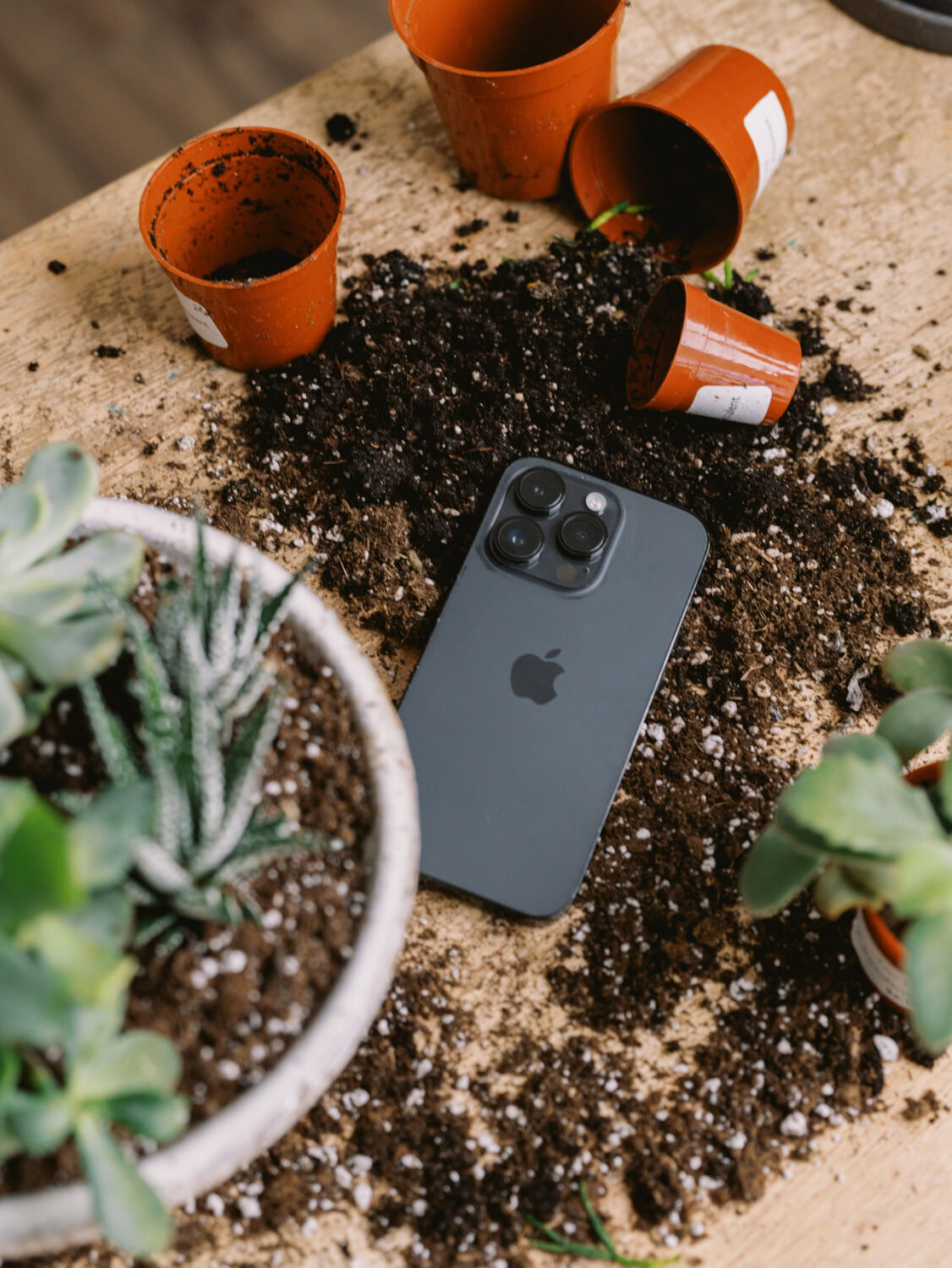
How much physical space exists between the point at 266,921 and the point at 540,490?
1.68 ft

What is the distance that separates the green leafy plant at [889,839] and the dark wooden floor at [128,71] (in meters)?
1.58

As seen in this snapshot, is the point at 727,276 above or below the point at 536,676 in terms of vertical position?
above

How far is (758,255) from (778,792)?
0.60 meters

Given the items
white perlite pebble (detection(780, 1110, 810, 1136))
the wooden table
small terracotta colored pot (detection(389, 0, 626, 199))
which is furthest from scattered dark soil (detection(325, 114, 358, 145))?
white perlite pebble (detection(780, 1110, 810, 1136))

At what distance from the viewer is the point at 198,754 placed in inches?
21.7

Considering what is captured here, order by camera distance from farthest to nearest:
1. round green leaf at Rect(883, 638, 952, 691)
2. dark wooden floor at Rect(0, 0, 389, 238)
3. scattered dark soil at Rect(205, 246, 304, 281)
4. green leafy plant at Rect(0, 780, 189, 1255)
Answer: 1. dark wooden floor at Rect(0, 0, 389, 238)
2. scattered dark soil at Rect(205, 246, 304, 281)
3. round green leaf at Rect(883, 638, 952, 691)
4. green leafy plant at Rect(0, 780, 189, 1255)

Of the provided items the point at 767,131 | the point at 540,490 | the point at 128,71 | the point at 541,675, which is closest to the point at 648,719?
the point at 541,675

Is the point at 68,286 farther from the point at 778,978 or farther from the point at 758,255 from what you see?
the point at 778,978

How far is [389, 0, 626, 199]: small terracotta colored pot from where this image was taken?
3.18 feet

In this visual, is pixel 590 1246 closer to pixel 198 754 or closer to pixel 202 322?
pixel 198 754

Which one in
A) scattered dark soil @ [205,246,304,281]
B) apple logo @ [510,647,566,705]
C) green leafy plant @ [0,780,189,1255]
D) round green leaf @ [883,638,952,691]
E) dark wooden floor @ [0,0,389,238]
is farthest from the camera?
dark wooden floor @ [0,0,389,238]

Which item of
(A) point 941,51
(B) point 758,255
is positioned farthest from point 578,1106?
(A) point 941,51

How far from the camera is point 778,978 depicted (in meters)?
0.86

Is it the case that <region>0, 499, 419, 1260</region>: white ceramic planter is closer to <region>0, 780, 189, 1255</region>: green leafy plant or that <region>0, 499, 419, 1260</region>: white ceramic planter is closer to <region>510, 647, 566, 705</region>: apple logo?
<region>0, 780, 189, 1255</region>: green leafy plant
